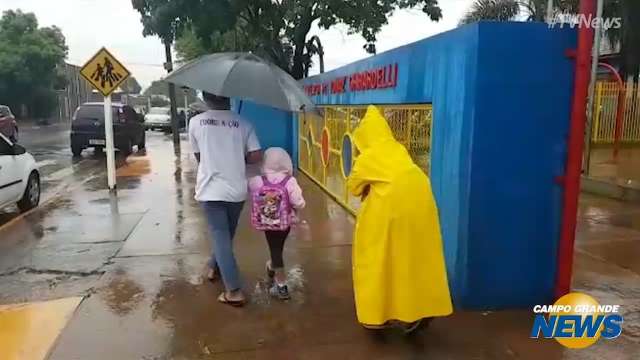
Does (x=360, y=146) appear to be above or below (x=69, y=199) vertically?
above

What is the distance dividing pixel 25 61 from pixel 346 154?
40320 mm

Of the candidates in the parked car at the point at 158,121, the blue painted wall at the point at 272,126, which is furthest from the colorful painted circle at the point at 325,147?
the parked car at the point at 158,121

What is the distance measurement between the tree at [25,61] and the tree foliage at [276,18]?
2586cm

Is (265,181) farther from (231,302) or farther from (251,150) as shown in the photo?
(231,302)

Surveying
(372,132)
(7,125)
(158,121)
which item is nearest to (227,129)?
(372,132)

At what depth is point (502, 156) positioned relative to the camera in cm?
414

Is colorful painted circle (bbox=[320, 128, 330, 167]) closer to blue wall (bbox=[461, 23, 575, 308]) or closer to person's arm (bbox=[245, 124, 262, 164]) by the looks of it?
person's arm (bbox=[245, 124, 262, 164])

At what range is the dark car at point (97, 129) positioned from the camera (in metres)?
18.0

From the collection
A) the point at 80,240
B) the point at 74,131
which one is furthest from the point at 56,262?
the point at 74,131

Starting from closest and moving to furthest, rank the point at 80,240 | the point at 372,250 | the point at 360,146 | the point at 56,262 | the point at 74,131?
1. the point at 372,250
2. the point at 360,146
3. the point at 56,262
4. the point at 80,240
5. the point at 74,131

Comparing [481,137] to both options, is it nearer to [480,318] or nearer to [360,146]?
[360,146]

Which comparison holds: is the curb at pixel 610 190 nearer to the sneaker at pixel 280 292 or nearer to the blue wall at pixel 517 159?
the blue wall at pixel 517 159

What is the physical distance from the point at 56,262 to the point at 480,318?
4140 mm

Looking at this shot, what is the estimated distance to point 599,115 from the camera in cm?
1553
